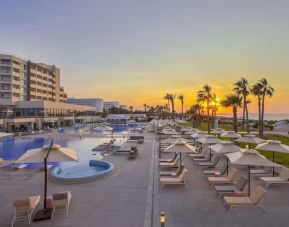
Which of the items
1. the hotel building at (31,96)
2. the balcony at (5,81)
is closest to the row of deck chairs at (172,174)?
the hotel building at (31,96)

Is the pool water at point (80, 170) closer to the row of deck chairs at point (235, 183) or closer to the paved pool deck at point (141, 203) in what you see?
the paved pool deck at point (141, 203)

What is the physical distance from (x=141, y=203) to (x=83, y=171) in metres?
8.34

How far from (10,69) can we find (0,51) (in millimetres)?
4925

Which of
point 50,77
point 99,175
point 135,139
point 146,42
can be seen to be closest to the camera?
point 99,175

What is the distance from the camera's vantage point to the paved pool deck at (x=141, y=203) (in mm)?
8164

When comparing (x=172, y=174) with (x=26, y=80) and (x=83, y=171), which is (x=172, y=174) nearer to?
(x=83, y=171)

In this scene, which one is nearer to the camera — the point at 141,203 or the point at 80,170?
the point at 141,203

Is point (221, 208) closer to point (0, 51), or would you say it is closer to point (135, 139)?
point (135, 139)

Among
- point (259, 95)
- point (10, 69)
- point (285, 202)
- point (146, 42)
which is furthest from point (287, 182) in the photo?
point (10, 69)

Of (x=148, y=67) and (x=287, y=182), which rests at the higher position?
(x=148, y=67)

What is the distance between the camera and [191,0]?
18.7m

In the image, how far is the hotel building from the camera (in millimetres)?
54625

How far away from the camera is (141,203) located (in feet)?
32.2

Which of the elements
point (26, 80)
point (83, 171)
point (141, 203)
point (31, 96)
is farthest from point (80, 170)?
point (31, 96)
